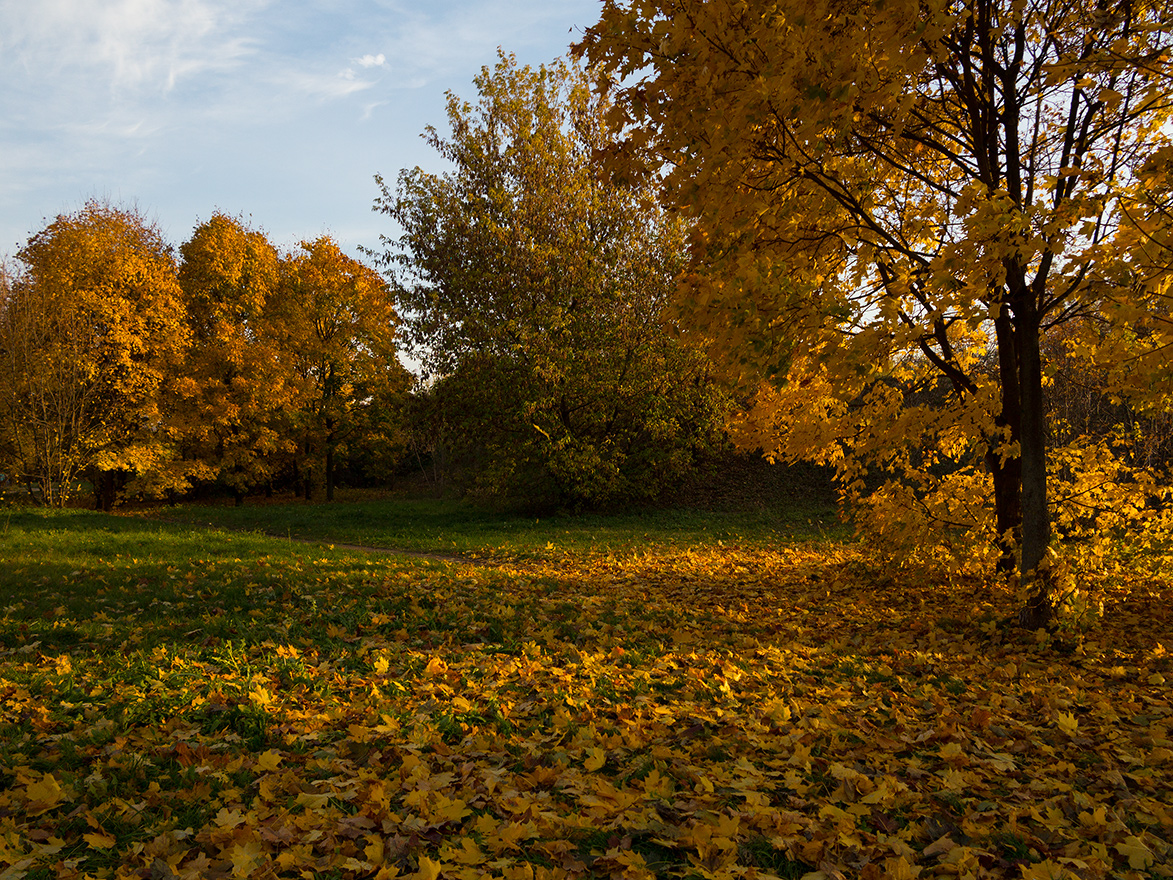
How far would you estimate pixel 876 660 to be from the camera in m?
5.24

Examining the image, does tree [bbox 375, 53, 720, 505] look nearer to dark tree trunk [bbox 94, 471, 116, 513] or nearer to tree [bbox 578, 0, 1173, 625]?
tree [bbox 578, 0, 1173, 625]

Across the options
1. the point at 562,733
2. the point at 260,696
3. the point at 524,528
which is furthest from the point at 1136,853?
the point at 524,528

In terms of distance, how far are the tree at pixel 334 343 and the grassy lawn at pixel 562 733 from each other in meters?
18.3

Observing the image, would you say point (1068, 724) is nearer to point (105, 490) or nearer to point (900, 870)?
point (900, 870)

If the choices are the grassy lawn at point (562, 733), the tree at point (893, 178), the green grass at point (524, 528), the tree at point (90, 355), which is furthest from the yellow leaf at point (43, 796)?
the tree at point (90, 355)

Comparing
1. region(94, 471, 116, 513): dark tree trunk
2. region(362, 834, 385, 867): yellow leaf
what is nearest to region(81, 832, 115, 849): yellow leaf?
region(362, 834, 385, 867): yellow leaf

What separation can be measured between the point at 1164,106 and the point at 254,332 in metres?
25.2

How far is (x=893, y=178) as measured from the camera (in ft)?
22.9

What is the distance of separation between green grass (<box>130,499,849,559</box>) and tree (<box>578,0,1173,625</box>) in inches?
259

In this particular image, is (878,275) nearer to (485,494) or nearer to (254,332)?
(485,494)

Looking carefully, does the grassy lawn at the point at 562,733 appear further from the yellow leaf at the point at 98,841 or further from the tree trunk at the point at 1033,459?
the tree trunk at the point at 1033,459

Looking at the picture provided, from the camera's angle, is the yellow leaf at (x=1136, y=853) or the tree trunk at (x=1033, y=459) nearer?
the yellow leaf at (x=1136, y=853)

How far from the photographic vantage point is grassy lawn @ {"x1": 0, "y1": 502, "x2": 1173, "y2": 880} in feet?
8.16

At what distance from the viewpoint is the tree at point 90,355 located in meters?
17.2
